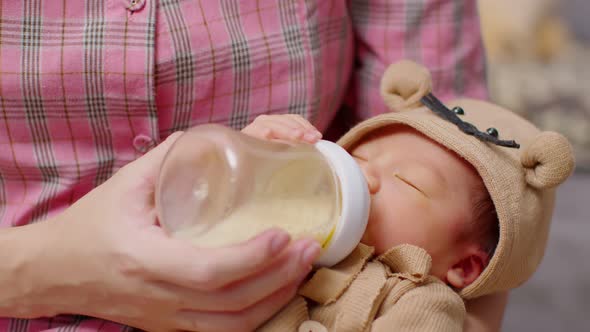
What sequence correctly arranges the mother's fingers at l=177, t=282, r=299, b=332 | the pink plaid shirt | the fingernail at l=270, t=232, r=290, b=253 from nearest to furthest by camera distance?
the fingernail at l=270, t=232, r=290, b=253 → the mother's fingers at l=177, t=282, r=299, b=332 → the pink plaid shirt

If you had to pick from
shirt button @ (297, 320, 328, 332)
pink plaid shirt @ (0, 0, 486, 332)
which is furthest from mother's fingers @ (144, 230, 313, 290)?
pink plaid shirt @ (0, 0, 486, 332)

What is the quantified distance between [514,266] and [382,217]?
0.74 ft

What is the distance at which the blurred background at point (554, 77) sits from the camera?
201 centimetres

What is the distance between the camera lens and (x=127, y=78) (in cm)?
94

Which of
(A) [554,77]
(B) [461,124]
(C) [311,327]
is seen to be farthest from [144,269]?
(A) [554,77]

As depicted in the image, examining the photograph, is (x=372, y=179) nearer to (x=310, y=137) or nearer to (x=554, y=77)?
(x=310, y=137)

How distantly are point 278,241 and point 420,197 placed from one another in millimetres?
338

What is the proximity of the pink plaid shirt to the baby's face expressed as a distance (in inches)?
7.7

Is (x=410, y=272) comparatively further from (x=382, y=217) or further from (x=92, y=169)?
(x=92, y=169)

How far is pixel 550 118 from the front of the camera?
7.48ft

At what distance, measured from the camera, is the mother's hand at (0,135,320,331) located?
707mm

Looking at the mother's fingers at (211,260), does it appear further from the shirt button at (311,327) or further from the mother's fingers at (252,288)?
the shirt button at (311,327)

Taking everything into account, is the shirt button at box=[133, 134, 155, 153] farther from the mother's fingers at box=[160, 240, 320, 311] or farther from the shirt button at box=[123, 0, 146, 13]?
the mother's fingers at box=[160, 240, 320, 311]

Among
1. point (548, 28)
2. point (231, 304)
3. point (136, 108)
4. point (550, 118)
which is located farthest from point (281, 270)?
point (548, 28)
